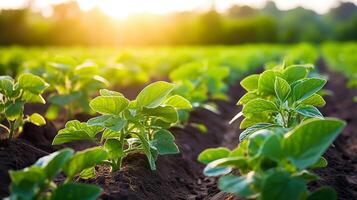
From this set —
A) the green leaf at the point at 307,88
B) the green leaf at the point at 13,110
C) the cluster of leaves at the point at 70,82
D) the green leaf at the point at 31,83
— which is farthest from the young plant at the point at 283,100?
the cluster of leaves at the point at 70,82

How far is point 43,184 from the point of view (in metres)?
2.07

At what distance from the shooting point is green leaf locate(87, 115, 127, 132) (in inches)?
107

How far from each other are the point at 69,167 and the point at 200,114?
4086 mm

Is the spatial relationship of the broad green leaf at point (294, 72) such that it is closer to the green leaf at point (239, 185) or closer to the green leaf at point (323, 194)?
the green leaf at point (323, 194)

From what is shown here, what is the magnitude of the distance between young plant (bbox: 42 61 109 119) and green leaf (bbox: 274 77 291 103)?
2325mm

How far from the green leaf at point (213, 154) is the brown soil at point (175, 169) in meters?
0.54

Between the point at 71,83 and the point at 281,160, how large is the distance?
3503mm

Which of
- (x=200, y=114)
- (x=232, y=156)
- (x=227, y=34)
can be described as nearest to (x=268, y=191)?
(x=232, y=156)

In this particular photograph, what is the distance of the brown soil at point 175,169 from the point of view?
290cm

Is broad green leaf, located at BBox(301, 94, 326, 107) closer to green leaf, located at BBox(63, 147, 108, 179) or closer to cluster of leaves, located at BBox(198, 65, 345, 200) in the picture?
cluster of leaves, located at BBox(198, 65, 345, 200)

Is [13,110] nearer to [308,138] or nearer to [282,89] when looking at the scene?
[282,89]

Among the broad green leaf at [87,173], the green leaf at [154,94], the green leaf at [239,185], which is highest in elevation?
the green leaf at [154,94]

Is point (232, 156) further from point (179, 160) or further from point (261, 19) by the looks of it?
point (261, 19)

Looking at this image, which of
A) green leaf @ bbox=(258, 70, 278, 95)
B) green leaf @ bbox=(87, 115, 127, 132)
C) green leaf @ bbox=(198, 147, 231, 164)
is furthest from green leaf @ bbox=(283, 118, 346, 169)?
green leaf @ bbox=(87, 115, 127, 132)
